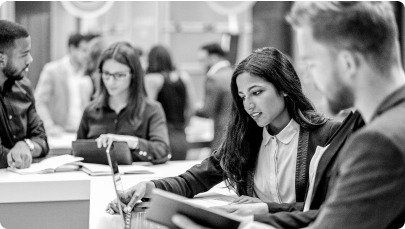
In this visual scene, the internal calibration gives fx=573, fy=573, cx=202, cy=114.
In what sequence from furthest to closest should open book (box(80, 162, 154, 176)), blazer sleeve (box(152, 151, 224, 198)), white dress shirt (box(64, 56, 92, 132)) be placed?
white dress shirt (box(64, 56, 92, 132)) → open book (box(80, 162, 154, 176)) → blazer sleeve (box(152, 151, 224, 198))

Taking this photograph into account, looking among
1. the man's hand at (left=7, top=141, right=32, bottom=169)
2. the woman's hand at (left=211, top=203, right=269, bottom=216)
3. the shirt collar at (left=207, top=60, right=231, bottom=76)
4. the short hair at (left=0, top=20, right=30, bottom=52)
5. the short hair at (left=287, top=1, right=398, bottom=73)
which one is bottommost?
the shirt collar at (left=207, top=60, right=231, bottom=76)

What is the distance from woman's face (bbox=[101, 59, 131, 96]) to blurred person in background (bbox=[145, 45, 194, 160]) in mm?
1688

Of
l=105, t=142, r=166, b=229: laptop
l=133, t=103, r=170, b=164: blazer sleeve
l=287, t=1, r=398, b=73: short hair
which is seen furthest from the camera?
l=133, t=103, r=170, b=164: blazer sleeve

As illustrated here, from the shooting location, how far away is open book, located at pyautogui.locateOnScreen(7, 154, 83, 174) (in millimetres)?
3236

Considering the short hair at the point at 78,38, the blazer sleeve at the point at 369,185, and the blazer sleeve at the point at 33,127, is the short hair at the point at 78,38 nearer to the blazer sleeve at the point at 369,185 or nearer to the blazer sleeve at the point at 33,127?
the blazer sleeve at the point at 33,127

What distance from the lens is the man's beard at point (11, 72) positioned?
10.9 ft

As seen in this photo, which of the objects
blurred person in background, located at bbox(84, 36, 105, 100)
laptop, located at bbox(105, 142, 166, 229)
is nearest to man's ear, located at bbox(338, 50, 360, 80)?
laptop, located at bbox(105, 142, 166, 229)

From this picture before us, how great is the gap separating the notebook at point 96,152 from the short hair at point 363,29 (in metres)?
2.09

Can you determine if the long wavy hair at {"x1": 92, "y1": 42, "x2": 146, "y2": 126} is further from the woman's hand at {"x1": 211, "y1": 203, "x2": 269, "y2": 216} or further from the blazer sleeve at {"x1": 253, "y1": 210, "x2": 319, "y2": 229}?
the blazer sleeve at {"x1": 253, "y1": 210, "x2": 319, "y2": 229}

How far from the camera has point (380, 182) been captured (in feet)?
4.42

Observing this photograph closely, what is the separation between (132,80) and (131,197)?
4.64ft

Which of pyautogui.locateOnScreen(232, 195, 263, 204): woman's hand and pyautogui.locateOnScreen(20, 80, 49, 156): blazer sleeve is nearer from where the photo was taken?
pyautogui.locateOnScreen(232, 195, 263, 204): woman's hand

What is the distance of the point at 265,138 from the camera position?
104 inches

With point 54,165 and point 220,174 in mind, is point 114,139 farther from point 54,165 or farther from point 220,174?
point 220,174
